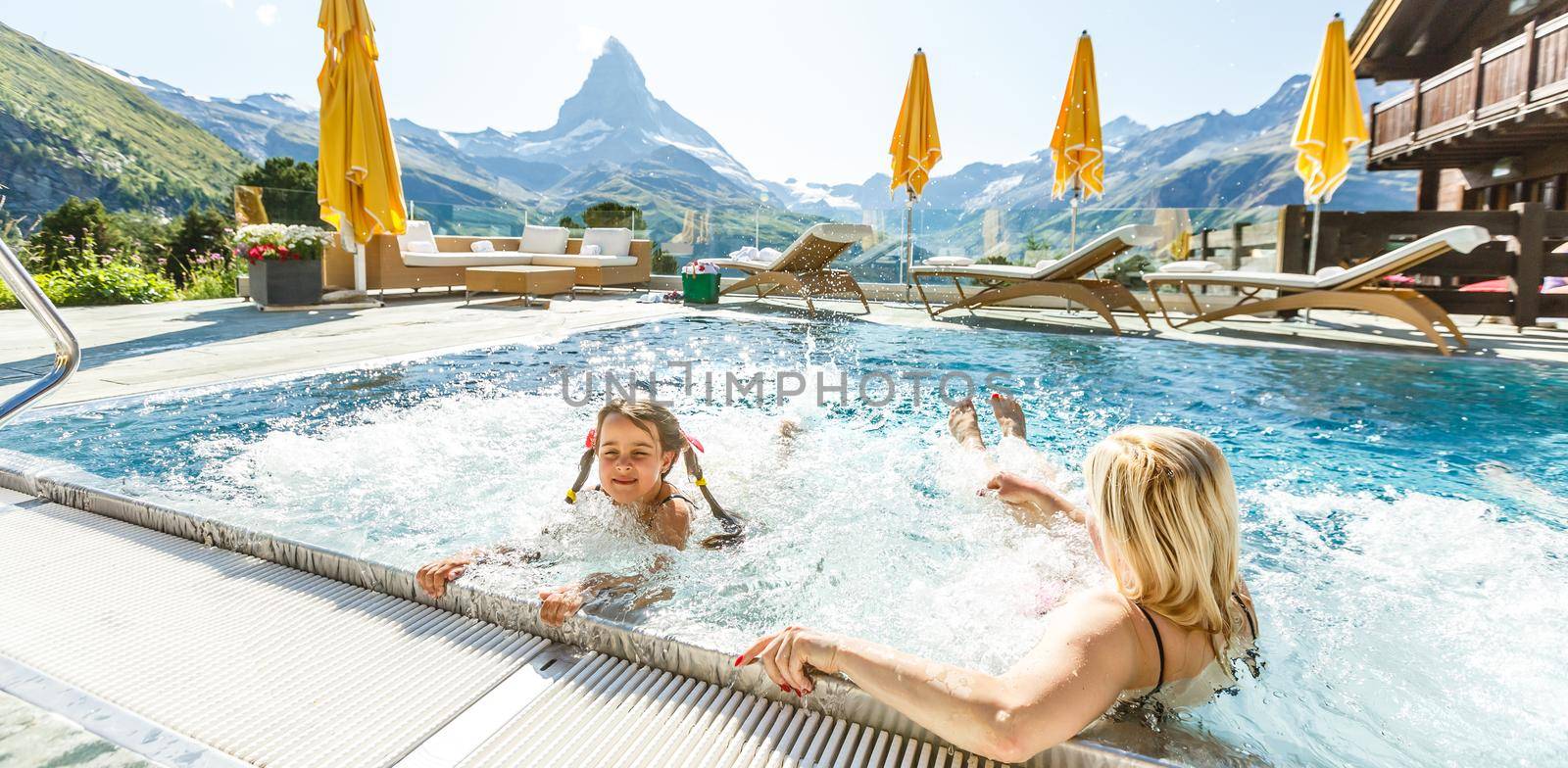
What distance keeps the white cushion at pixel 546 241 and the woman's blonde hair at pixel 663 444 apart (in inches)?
417

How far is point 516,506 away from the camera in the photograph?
2689 mm

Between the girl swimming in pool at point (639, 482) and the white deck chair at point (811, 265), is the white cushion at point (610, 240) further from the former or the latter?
the girl swimming in pool at point (639, 482)

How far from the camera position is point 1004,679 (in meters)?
1.15

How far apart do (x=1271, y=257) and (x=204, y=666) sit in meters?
10.3

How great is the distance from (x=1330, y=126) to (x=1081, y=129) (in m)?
2.61

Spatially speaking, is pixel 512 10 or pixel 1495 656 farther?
pixel 512 10

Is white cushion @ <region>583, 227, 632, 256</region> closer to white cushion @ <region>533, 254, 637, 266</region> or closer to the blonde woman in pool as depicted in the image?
white cushion @ <region>533, 254, 637, 266</region>

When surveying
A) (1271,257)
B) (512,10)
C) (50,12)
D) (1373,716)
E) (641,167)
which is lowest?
(1373,716)

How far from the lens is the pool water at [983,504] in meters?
1.65

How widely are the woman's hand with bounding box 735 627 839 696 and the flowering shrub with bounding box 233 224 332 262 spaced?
8.52m

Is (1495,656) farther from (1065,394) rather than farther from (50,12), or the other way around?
(50,12)

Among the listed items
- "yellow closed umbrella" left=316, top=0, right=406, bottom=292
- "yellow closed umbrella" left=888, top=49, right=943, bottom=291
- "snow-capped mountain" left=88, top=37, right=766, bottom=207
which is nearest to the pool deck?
"yellow closed umbrella" left=316, top=0, right=406, bottom=292

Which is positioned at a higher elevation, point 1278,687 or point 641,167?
point 641,167

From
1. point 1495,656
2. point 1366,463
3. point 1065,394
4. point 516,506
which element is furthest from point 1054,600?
point 1065,394
